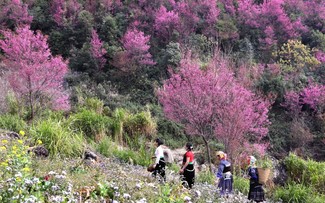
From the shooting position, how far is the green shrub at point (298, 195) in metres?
7.13

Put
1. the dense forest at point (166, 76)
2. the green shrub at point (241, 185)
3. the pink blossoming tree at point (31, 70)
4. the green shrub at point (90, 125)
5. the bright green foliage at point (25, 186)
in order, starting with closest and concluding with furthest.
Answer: the bright green foliage at point (25, 186) < the green shrub at point (241, 185) < the dense forest at point (166, 76) < the pink blossoming tree at point (31, 70) < the green shrub at point (90, 125)

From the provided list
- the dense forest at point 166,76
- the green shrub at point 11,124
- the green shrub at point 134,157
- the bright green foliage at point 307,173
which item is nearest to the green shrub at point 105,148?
the dense forest at point 166,76

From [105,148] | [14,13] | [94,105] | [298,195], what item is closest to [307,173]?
[298,195]

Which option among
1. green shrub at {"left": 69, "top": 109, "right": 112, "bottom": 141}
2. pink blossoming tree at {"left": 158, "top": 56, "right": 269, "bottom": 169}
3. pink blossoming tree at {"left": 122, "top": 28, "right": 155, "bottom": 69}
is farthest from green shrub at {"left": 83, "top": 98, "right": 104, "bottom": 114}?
pink blossoming tree at {"left": 158, "top": 56, "right": 269, "bottom": 169}

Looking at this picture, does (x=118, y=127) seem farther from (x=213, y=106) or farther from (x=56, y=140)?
(x=56, y=140)

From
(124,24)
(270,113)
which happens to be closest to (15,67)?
(124,24)

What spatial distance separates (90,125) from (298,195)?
7.04m

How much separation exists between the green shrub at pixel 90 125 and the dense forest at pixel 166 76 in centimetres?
4

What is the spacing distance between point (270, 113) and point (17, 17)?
15.2 m

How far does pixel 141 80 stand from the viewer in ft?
56.7

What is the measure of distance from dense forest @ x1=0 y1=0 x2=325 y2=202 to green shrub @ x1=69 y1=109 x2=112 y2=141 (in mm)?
39

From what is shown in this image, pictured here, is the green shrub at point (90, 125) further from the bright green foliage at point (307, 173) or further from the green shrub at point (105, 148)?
the bright green foliage at point (307, 173)

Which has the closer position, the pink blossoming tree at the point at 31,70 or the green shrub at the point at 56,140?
the green shrub at the point at 56,140

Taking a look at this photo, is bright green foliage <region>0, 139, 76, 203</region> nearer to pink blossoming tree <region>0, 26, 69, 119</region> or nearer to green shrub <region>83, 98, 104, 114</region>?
pink blossoming tree <region>0, 26, 69, 119</region>
